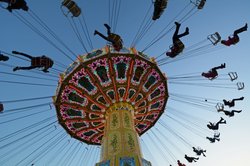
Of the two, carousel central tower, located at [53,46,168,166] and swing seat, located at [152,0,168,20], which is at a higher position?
swing seat, located at [152,0,168,20]

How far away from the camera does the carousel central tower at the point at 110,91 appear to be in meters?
14.5

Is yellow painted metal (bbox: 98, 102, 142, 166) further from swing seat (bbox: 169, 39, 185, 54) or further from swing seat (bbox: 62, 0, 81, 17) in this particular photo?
swing seat (bbox: 62, 0, 81, 17)

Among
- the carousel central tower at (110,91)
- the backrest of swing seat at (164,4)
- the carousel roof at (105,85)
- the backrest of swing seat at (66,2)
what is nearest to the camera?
the backrest of swing seat at (66,2)

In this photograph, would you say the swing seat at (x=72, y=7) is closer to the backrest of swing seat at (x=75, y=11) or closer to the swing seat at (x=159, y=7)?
the backrest of swing seat at (x=75, y=11)

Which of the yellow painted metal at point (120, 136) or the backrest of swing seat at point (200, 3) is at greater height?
the backrest of swing seat at point (200, 3)

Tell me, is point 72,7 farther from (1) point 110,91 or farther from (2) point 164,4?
(1) point 110,91

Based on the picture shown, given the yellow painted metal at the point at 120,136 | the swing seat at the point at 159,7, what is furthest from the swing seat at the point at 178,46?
the yellow painted metal at the point at 120,136

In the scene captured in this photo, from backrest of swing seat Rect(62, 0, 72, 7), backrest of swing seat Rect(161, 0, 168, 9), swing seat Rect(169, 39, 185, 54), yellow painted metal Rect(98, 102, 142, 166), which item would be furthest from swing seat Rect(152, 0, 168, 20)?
yellow painted metal Rect(98, 102, 142, 166)

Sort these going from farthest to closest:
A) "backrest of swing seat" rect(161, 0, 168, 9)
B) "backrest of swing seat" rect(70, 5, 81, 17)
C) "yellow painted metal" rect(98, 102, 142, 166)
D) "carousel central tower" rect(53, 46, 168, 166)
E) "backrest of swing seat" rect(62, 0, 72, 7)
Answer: "carousel central tower" rect(53, 46, 168, 166), "yellow painted metal" rect(98, 102, 142, 166), "backrest of swing seat" rect(161, 0, 168, 9), "backrest of swing seat" rect(70, 5, 81, 17), "backrest of swing seat" rect(62, 0, 72, 7)

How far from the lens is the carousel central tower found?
1451cm

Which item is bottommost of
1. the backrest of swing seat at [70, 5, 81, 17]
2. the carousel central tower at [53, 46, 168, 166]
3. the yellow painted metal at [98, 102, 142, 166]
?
the yellow painted metal at [98, 102, 142, 166]

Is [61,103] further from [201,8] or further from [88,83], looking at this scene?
[201,8]

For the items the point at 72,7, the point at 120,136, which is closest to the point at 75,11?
the point at 72,7

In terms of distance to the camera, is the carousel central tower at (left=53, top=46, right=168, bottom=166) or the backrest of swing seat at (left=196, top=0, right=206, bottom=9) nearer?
the backrest of swing seat at (left=196, top=0, right=206, bottom=9)
